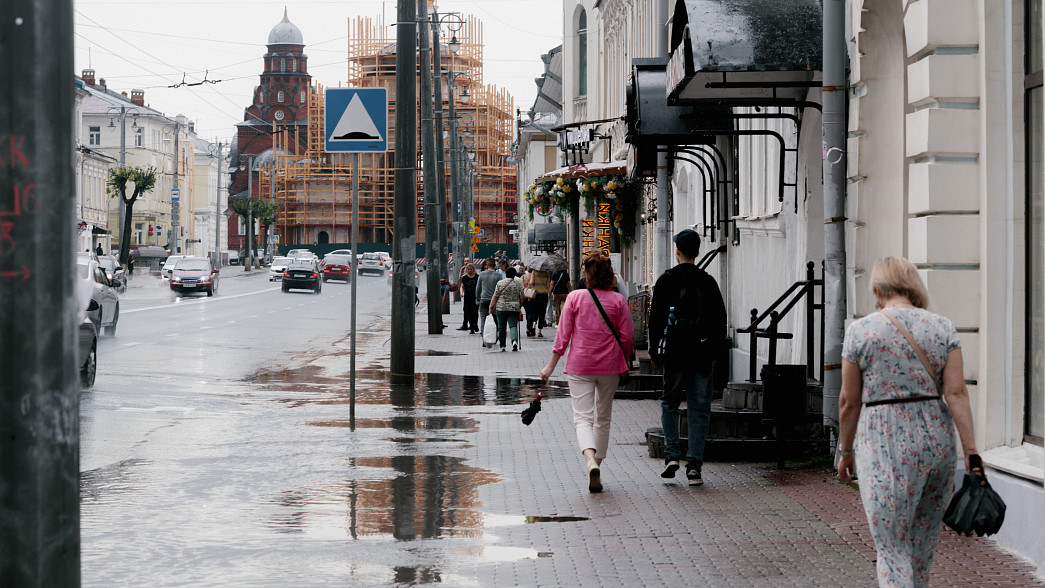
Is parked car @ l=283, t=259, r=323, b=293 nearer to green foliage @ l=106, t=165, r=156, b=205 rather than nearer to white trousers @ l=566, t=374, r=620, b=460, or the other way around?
green foliage @ l=106, t=165, r=156, b=205

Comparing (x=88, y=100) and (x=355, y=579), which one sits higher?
(x=88, y=100)

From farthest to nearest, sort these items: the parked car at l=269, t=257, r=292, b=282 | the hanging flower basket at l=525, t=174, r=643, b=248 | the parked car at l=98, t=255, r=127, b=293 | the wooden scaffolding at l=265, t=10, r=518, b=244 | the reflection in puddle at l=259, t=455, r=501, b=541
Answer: the wooden scaffolding at l=265, t=10, r=518, b=244
the parked car at l=269, t=257, r=292, b=282
the parked car at l=98, t=255, r=127, b=293
the hanging flower basket at l=525, t=174, r=643, b=248
the reflection in puddle at l=259, t=455, r=501, b=541

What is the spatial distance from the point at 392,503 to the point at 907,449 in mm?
4480

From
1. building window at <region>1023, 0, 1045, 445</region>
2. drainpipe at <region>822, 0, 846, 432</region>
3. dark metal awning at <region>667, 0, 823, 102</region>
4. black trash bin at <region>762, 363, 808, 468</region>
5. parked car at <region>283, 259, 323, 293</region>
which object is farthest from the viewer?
parked car at <region>283, 259, 323, 293</region>

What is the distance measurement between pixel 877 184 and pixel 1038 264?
2651 millimetres

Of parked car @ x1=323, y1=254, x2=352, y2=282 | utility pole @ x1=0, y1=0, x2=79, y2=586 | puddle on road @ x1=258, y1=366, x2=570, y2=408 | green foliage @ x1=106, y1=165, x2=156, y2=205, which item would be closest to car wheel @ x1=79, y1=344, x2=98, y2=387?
puddle on road @ x1=258, y1=366, x2=570, y2=408

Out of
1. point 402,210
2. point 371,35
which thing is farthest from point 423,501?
point 371,35

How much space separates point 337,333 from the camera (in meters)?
33.5

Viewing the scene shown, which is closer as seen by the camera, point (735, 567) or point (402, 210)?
point (735, 567)

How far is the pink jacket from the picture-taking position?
10.3 meters

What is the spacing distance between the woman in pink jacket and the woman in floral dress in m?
4.73

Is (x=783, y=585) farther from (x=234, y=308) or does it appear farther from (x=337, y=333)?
(x=234, y=308)

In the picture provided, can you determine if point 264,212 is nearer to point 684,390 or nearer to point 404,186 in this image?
point 404,186

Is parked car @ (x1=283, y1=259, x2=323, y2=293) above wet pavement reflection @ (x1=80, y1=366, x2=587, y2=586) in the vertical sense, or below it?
above
